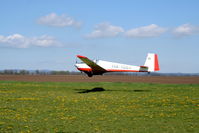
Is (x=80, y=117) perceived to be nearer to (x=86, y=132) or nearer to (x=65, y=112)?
(x=65, y=112)

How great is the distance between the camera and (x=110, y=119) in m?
16.3

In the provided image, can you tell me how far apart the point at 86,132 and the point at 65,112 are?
21.8ft

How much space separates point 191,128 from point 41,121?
8.60 metres

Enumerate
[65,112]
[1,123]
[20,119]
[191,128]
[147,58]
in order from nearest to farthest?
[191,128]
[1,123]
[20,119]
[65,112]
[147,58]

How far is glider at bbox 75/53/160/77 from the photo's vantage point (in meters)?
37.0

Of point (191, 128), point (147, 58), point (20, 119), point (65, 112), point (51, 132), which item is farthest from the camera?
point (147, 58)

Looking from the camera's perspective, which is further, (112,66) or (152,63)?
(112,66)

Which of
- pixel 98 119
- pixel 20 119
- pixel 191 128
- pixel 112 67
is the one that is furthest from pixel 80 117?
pixel 112 67

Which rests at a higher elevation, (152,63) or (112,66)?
(152,63)

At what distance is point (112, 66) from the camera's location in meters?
38.9

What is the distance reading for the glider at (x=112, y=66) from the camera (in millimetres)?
37000

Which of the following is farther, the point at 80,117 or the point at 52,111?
the point at 52,111

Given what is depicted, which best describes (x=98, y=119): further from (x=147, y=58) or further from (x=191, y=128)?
(x=147, y=58)

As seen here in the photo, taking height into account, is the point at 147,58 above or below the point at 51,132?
above
